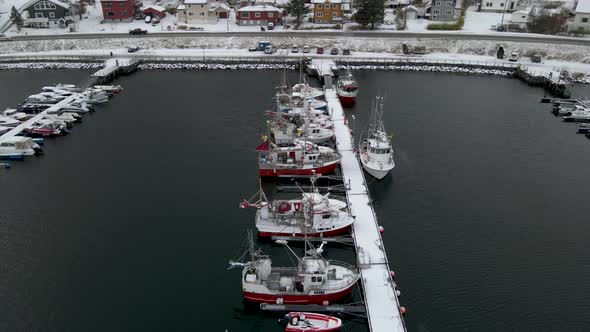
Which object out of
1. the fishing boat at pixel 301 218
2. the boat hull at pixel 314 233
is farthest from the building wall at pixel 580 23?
the boat hull at pixel 314 233

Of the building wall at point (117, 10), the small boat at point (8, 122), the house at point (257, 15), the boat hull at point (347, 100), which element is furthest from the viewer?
the building wall at point (117, 10)

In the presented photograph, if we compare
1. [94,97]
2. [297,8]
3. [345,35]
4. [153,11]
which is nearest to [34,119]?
[94,97]

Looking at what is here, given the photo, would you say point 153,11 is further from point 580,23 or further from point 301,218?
point 580,23

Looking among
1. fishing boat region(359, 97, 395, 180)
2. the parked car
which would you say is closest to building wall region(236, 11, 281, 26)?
the parked car

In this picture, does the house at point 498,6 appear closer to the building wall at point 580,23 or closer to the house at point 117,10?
the building wall at point 580,23

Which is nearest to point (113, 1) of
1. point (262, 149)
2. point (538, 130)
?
point (262, 149)

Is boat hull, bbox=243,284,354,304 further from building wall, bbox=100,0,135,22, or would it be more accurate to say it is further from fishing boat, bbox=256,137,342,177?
building wall, bbox=100,0,135,22
